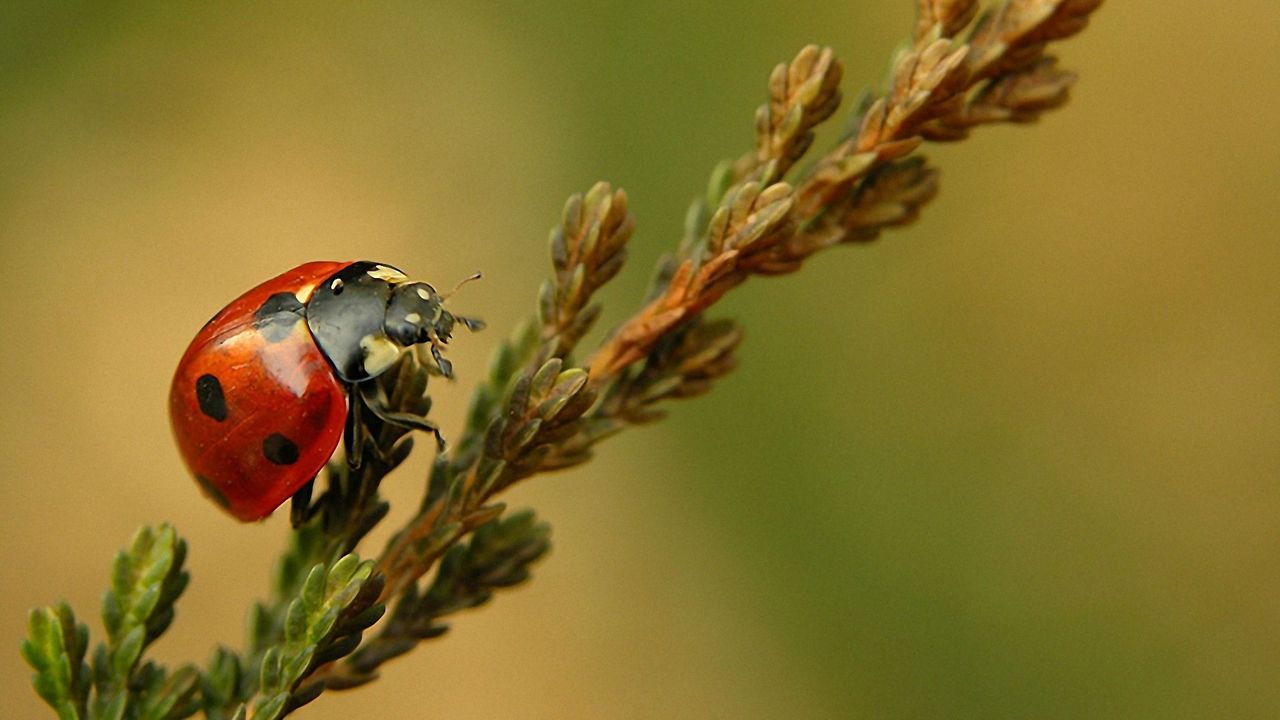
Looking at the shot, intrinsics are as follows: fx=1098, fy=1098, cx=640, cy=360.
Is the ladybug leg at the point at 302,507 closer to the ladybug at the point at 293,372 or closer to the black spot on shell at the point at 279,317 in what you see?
the ladybug at the point at 293,372

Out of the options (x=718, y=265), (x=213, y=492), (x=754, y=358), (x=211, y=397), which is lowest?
(x=718, y=265)

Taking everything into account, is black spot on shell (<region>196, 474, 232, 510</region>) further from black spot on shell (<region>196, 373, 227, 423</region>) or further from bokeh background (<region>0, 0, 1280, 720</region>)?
bokeh background (<region>0, 0, 1280, 720</region>)

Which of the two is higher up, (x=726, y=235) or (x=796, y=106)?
(x=796, y=106)

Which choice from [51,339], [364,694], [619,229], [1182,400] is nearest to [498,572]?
[619,229]

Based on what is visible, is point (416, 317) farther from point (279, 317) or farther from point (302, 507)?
point (302, 507)

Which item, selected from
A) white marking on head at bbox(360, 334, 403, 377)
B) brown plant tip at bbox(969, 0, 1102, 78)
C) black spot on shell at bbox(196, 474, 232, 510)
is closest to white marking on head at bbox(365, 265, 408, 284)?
white marking on head at bbox(360, 334, 403, 377)

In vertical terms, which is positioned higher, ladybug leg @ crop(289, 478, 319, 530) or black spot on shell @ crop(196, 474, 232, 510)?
black spot on shell @ crop(196, 474, 232, 510)

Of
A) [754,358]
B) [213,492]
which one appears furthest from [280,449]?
[754,358]
